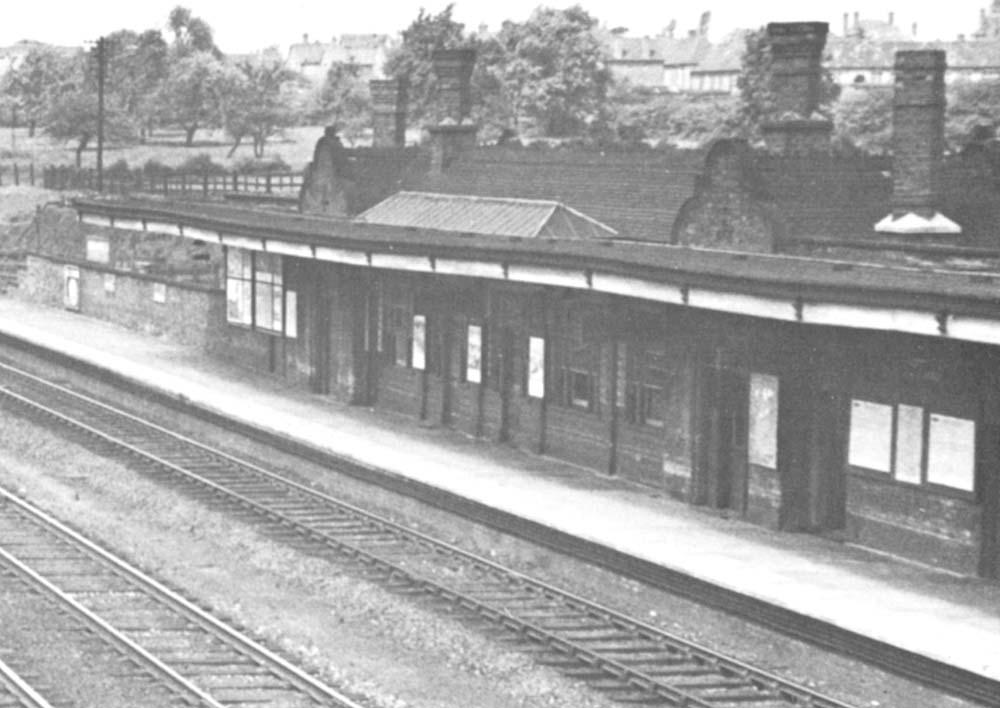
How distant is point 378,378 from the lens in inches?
1320

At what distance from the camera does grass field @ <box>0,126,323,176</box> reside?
94.4 metres

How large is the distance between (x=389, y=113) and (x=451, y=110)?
23.2 ft

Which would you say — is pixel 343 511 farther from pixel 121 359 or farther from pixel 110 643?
pixel 121 359

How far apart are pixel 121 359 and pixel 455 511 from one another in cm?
1831

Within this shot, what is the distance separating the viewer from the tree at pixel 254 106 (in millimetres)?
102000

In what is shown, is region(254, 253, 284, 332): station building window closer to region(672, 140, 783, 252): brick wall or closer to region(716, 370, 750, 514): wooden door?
region(672, 140, 783, 252): brick wall

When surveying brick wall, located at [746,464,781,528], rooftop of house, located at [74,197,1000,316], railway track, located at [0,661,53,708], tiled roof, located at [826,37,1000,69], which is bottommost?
railway track, located at [0,661,53,708]

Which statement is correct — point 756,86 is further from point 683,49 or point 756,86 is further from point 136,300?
point 683,49

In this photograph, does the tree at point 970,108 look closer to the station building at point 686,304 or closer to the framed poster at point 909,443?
the station building at point 686,304

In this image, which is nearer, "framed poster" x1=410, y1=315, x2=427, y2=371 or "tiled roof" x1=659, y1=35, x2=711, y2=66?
"framed poster" x1=410, y1=315, x2=427, y2=371

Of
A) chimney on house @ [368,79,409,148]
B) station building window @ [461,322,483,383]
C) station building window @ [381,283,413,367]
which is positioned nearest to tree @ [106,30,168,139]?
chimney on house @ [368,79,409,148]

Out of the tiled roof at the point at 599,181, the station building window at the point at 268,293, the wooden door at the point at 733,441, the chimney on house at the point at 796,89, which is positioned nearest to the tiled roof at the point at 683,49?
the tiled roof at the point at 599,181

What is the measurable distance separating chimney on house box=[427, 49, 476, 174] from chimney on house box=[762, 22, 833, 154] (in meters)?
8.92

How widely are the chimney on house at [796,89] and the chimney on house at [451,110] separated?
8921mm
